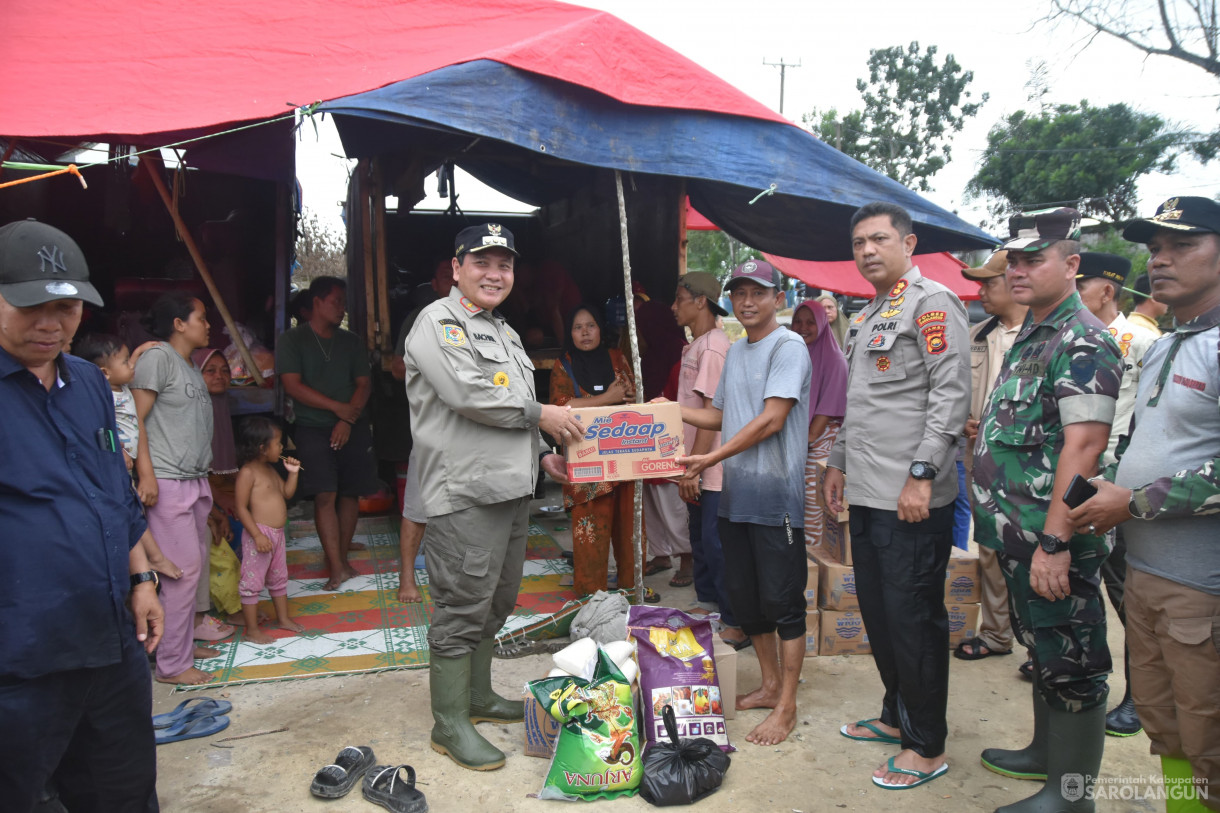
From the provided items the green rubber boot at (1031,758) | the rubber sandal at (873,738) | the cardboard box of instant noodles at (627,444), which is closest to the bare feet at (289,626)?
the cardboard box of instant noodles at (627,444)

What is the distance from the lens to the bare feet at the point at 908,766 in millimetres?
3043

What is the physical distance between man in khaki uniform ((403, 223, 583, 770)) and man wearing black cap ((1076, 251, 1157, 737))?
2.63 m

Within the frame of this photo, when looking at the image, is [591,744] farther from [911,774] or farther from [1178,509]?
[1178,509]

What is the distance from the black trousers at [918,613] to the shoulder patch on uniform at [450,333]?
1.78 metres

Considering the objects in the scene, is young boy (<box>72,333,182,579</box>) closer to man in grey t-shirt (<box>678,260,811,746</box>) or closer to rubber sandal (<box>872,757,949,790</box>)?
man in grey t-shirt (<box>678,260,811,746</box>)

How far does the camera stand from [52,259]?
1.94 meters

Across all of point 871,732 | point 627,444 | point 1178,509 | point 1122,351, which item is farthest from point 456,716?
point 1122,351

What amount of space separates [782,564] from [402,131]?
12.9 ft

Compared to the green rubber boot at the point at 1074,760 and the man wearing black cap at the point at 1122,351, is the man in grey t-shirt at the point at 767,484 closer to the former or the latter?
the green rubber boot at the point at 1074,760

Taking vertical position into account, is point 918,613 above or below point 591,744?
above

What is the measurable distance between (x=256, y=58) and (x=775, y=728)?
4.26 meters

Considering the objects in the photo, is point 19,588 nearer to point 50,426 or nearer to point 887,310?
point 50,426

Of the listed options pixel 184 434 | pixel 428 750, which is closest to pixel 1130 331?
pixel 428 750

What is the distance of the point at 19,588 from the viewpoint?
6.32 feet
